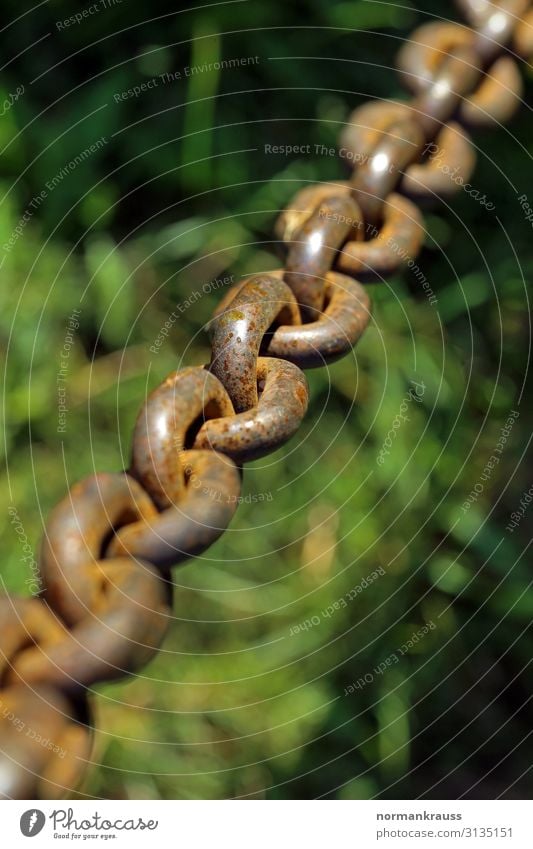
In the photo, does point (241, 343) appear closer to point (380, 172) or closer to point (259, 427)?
point (259, 427)

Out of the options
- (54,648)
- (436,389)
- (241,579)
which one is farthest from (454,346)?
(54,648)

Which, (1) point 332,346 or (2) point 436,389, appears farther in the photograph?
(2) point 436,389

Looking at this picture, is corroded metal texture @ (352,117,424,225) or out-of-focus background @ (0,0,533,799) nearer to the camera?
corroded metal texture @ (352,117,424,225)

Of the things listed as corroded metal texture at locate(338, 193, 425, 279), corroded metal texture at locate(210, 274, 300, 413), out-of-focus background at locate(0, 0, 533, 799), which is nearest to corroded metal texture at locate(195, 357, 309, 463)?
corroded metal texture at locate(210, 274, 300, 413)

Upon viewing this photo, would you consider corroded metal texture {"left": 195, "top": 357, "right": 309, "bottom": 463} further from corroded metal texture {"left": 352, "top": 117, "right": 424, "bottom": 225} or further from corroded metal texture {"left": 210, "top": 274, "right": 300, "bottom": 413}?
corroded metal texture {"left": 352, "top": 117, "right": 424, "bottom": 225}

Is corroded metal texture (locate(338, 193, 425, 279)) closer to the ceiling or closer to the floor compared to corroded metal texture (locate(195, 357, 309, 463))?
closer to the ceiling

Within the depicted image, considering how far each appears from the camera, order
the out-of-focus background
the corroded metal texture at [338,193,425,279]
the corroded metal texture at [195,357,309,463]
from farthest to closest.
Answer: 1. the out-of-focus background
2. the corroded metal texture at [338,193,425,279]
3. the corroded metal texture at [195,357,309,463]

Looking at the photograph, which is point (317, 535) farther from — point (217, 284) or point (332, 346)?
point (332, 346)

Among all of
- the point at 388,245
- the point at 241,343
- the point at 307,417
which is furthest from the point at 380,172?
the point at 307,417

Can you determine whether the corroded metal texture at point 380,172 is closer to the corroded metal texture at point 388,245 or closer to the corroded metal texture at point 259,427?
the corroded metal texture at point 388,245
